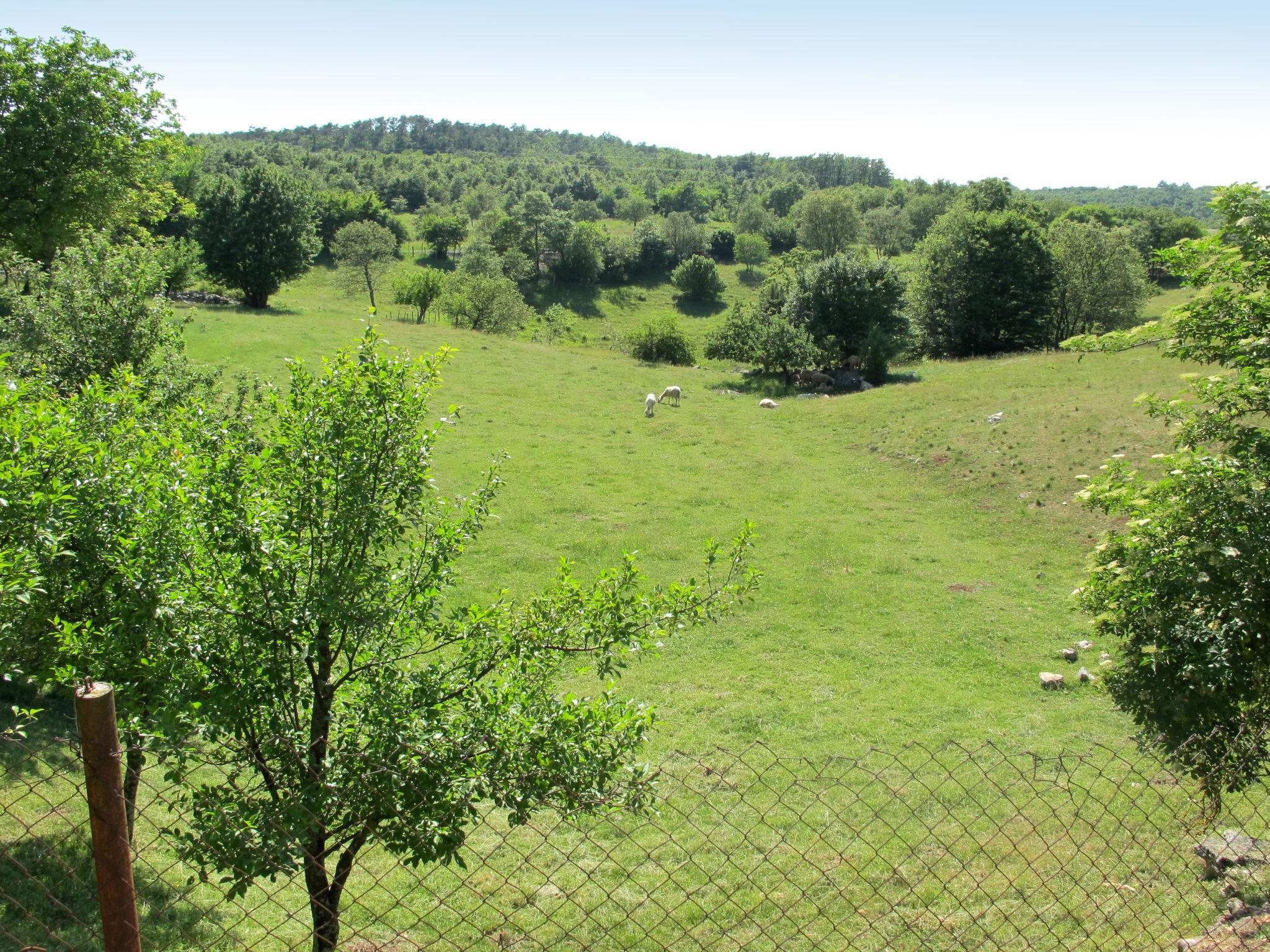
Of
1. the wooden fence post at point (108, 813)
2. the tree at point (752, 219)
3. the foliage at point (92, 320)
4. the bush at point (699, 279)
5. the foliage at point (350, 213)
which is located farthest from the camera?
the tree at point (752, 219)

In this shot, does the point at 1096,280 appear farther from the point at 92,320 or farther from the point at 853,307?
the point at 92,320

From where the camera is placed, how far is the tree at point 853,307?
49.2 meters

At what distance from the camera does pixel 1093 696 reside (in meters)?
17.0

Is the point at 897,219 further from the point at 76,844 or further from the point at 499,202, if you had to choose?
the point at 76,844

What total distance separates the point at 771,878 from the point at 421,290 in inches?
2311

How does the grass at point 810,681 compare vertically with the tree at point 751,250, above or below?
below

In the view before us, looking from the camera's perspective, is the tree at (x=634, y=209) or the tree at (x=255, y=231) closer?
the tree at (x=255, y=231)

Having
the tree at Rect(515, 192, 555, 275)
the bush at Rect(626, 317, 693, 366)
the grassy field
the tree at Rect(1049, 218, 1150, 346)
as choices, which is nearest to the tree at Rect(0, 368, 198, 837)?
the grassy field

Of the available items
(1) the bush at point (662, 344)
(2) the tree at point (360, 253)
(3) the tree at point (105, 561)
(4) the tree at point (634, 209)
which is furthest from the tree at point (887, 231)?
(3) the tree at point (105, 561)

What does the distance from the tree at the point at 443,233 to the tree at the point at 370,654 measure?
104m

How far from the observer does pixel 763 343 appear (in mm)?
49312

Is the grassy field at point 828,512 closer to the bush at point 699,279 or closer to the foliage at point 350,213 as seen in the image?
the bush at point 699,279

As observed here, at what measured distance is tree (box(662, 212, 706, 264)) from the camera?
10925 cm

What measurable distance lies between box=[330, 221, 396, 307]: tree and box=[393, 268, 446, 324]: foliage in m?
2.50
